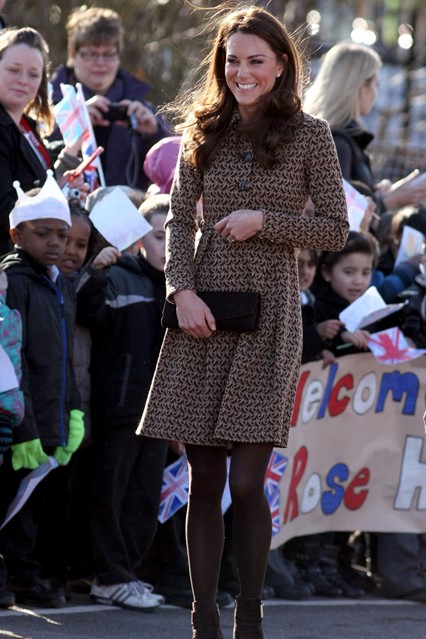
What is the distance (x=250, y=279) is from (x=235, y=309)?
0.14 meters

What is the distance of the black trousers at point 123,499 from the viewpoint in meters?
6.69

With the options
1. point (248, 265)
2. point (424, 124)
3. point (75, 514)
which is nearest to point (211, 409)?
point (248, 265)

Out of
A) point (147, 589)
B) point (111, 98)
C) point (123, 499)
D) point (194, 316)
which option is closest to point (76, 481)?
point (123, 499)

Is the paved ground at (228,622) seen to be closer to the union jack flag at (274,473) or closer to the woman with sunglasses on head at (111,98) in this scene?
the union jack flag at (274,473)

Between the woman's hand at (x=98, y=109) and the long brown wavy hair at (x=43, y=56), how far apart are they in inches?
20.5

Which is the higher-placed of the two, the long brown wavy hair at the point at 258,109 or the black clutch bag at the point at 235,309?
the long brown wavy hair at the point at 258,109

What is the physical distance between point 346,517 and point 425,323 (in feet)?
3.82

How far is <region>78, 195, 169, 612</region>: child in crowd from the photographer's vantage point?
665 centimetres

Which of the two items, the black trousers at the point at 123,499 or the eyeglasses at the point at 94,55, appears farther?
the eyeglasses at the point at 94,55

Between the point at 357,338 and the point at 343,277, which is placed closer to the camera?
the point at 357,338

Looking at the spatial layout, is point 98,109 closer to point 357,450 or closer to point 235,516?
point 357,450

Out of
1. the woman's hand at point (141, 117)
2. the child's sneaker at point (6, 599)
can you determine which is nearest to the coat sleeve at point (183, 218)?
the child's sneaker at point (6, 599)

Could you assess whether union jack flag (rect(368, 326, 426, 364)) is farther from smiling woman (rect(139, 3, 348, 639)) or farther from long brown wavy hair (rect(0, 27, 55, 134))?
smiling woman (rect(139, 3, 348, 639))

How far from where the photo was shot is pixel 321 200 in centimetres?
516
